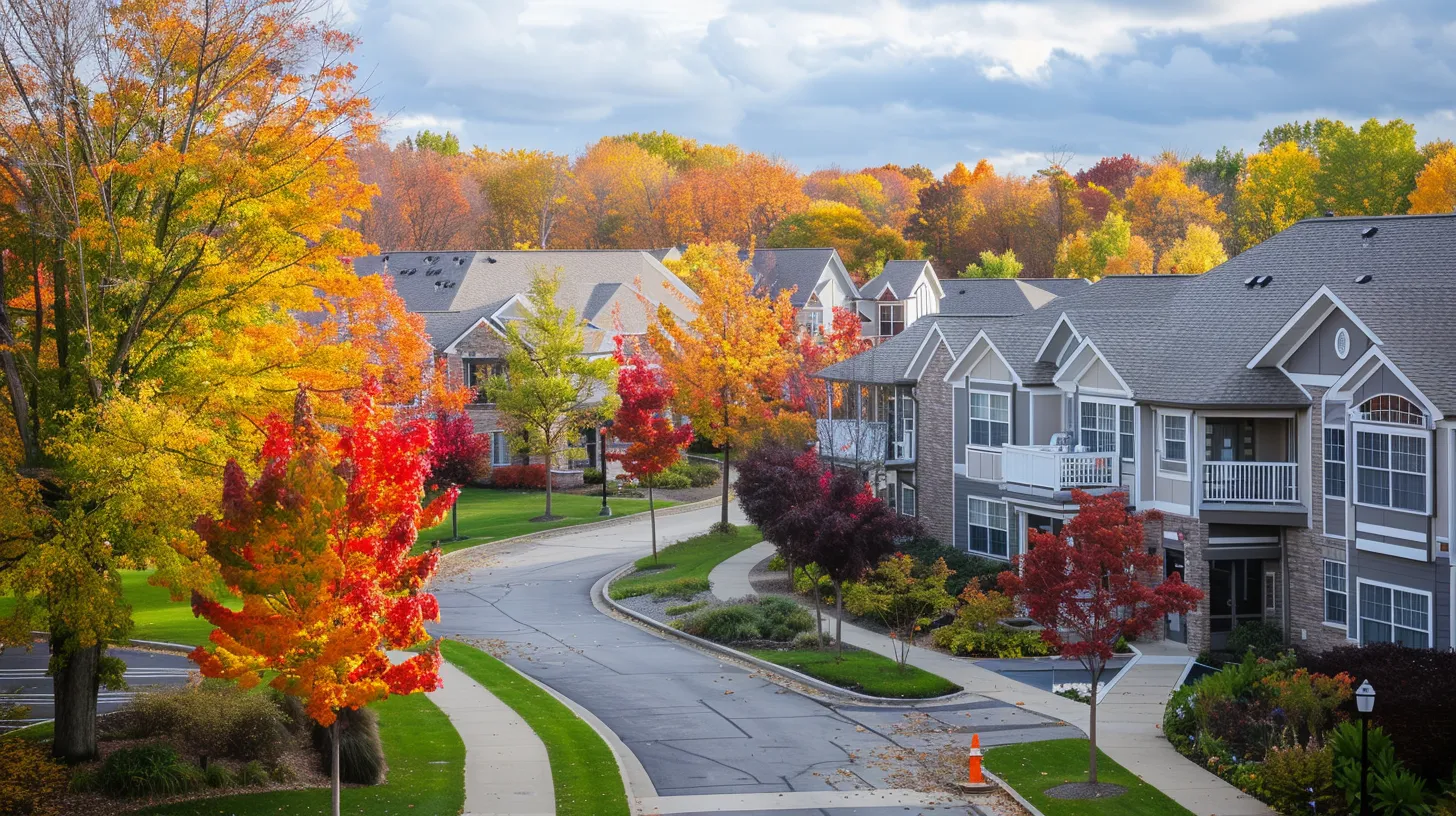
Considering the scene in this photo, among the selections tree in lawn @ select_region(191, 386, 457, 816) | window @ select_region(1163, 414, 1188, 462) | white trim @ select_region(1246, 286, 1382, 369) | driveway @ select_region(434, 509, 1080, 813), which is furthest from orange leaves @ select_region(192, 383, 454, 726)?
window @ select_region(1163, 414, 1188, 462)

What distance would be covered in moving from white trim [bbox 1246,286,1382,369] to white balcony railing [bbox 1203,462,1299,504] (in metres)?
2.18

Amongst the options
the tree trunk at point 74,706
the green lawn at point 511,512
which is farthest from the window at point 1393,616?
the green lawn at point 511,512

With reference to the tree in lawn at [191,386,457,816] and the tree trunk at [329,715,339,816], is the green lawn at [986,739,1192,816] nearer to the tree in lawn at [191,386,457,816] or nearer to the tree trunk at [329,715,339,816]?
the tree in lawn at [191,386,457,816]

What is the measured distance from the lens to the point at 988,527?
3691cm

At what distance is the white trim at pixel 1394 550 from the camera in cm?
2469

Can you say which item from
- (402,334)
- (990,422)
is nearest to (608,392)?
(402,334)

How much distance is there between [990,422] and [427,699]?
18.0m

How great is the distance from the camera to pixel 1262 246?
108ft

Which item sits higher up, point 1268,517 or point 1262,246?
point 1262,246

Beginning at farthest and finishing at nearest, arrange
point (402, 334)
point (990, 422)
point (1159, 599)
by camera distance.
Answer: point (402, 334), point (990, 422), point (1159, 599)

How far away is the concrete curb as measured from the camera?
87.4 ft

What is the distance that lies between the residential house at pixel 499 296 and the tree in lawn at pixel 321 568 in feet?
125

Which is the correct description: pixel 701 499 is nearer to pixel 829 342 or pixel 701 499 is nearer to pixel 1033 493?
pixel 829 342

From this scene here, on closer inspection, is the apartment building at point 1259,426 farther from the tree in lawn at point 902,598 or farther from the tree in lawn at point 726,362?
the tree in lawn at point 726,362
